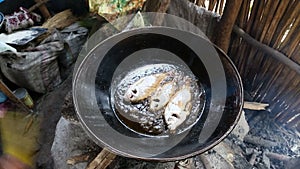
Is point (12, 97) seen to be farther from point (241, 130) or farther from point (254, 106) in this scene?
point (254, 106)

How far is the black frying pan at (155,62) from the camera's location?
1.90m

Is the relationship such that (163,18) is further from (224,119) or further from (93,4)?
(224,119)

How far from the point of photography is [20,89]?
3.62 metres

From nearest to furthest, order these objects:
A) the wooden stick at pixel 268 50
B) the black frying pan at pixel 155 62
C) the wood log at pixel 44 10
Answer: the black frying pan at pixel 155 62, the wooden stick at pixel 268 50, the wood log at pixel 44 10

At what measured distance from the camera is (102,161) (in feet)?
7.37

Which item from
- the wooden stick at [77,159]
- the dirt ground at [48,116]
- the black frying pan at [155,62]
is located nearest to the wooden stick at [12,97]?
the dirt ground at [48,116]

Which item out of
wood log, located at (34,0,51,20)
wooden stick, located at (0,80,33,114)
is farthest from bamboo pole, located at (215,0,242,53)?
wood log, located at (34,0,51,20)

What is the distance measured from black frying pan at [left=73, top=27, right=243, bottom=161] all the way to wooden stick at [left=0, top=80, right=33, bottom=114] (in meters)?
1.41

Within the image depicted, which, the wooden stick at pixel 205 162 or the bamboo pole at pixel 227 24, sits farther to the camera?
the bamboo pole at pixel 227 24

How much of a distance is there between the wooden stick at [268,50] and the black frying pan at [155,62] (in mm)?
837

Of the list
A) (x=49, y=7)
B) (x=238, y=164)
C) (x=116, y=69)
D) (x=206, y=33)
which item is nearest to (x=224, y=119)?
(x=238, y=164)

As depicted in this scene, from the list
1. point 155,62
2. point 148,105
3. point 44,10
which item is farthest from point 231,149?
point 44,10

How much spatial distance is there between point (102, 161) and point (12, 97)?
1.68 metres

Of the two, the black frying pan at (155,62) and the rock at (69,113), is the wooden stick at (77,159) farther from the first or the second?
the black frying pan at (155,62)
